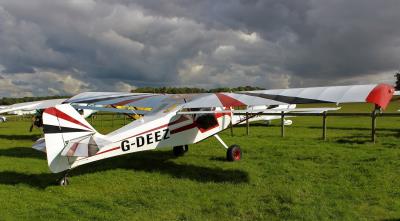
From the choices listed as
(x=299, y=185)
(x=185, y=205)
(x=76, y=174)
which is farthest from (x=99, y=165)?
(x=299, y=185)

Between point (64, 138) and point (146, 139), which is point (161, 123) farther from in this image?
point (64, 138)

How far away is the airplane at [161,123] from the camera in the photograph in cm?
674

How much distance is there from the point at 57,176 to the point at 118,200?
8.48 ft

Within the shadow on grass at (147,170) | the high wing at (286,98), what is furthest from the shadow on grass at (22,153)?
the high wing at (286,98)

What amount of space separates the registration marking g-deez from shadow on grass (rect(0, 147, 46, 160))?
438 centimetres

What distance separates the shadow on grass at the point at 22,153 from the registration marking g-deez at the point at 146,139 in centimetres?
438

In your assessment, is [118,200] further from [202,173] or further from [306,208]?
[306,208]

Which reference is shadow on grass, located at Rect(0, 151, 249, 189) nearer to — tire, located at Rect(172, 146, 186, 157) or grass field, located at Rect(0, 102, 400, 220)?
grass field, located at Rect(0, 102, 400, 220)

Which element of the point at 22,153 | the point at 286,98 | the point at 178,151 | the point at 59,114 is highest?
the point at 286,98

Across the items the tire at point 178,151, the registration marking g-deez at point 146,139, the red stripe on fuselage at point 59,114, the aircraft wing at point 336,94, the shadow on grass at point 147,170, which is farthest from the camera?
the tire at point 178,151

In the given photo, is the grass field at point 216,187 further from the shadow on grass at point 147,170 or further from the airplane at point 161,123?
the airplane at point 161,123

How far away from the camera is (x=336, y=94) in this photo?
7531 mm

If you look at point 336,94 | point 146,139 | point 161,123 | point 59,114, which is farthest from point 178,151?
point 336,94

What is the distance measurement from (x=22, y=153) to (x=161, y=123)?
20.7ft
